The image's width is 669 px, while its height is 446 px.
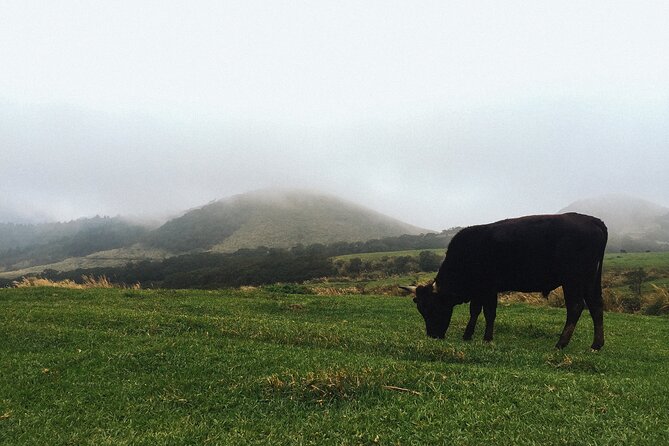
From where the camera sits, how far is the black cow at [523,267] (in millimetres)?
11969

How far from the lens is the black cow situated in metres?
12.0

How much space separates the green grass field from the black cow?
4.76 ft

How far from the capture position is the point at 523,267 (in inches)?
505

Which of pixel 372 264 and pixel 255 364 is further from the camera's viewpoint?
pixel 372 264

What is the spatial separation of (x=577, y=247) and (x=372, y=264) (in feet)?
259

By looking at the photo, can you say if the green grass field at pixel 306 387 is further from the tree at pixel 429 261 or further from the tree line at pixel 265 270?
the tree at pixel 429 261

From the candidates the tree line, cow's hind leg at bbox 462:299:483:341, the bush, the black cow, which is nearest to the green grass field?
cow's hind leg at bbox 462:299:483:341

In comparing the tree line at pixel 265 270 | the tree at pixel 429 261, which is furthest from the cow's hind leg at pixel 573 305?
the tree at pixel 429 261

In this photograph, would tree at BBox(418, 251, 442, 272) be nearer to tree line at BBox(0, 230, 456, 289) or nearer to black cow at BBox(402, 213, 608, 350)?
tree line at BBox(0, 230, 456, 289)

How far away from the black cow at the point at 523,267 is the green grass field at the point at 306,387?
145 centimetres

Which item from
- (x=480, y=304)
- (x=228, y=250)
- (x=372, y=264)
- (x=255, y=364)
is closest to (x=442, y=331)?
(x=480, y=304)

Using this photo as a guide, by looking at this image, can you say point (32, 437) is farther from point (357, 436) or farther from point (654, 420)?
point (654, 420)

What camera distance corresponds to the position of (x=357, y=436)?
19.7ft

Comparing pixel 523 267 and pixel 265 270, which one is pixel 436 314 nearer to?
pixel 523 267
